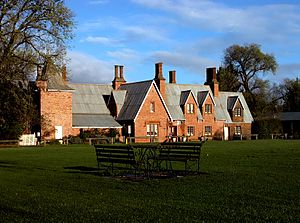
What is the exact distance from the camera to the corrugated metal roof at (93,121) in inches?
2287

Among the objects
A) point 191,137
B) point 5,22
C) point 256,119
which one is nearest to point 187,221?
point 5,22

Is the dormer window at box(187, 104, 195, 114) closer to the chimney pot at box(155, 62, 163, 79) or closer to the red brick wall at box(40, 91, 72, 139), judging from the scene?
the chimney pot at box(155, 62, 163, 79)

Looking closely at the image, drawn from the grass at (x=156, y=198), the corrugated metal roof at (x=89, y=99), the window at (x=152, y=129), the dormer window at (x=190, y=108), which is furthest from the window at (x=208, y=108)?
the grass at (x=156, y=198)

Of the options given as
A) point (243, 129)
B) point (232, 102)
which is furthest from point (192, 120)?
point (243, 129)

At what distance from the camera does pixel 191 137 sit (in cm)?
6650

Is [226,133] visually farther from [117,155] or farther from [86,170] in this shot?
[117,155]

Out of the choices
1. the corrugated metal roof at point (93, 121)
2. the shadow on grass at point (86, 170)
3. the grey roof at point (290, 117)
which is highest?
the grey roof at point (290, 117)

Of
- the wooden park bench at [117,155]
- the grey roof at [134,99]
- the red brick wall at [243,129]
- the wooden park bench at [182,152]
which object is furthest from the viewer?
the red brick wall at [243,129]

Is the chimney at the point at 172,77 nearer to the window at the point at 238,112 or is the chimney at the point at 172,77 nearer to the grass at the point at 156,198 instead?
the window at the point at 238,112

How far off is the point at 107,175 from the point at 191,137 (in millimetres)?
49367

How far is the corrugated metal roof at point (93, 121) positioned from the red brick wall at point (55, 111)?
1.19 meters

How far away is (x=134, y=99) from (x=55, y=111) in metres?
10.9

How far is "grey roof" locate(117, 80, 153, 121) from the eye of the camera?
6106 centimetres

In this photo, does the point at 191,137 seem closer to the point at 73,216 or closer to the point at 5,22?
the point at 5,22
